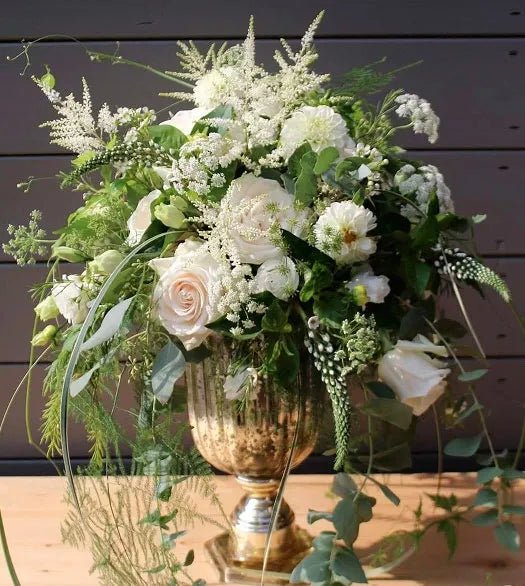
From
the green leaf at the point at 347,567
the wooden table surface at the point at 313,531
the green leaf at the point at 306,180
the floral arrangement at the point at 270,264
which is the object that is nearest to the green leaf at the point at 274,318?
the floral arrangement at the point at 270,264

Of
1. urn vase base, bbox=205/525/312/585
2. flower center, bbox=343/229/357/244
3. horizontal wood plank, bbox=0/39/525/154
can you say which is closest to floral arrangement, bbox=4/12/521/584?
flower center, bbox=343/229/357/244

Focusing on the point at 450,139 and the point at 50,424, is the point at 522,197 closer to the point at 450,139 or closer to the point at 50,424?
the point at 450,139

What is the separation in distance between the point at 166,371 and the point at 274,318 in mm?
111

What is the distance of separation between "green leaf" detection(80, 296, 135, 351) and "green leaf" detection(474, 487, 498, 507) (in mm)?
345

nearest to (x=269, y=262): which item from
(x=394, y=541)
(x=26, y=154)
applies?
(x=394, y=541)

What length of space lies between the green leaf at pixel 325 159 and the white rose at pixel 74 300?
0.85ft

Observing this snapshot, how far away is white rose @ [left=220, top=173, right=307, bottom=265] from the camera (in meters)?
0.67

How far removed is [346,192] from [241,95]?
14 cm

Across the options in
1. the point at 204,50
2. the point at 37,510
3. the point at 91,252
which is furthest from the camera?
the point at 204,50

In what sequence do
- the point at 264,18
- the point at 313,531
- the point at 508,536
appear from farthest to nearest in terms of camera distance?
the point at 264,18 → the point at 313,531 → the point at 508,536

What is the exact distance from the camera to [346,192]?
0.69 metres

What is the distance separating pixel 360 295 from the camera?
0.65 metres

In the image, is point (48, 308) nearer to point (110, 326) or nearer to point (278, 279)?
point (110, 326)

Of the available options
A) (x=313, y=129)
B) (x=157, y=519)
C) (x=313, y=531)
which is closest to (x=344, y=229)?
(x=313, y=129)
